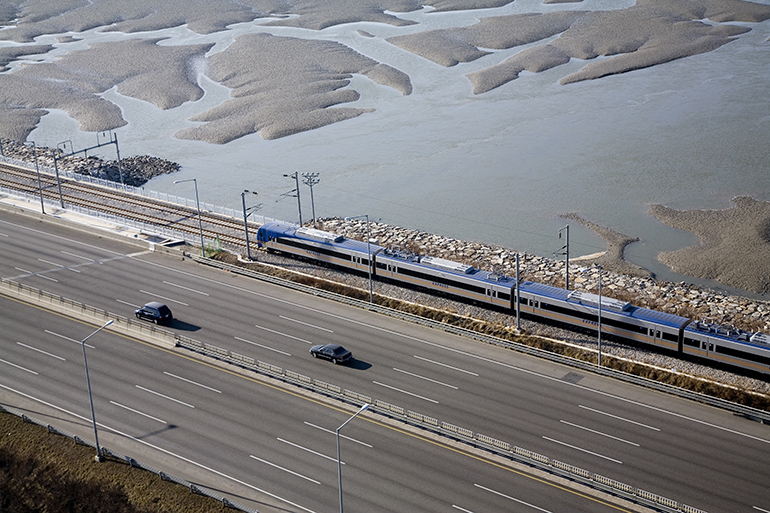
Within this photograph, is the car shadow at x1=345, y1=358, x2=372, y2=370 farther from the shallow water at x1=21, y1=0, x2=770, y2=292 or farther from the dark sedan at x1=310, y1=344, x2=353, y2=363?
the shallow water at x1=21, y1=0, x2=770, y2=292

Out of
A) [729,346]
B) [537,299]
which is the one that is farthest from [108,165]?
[729,346]

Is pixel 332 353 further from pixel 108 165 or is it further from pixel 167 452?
pixel 108 165

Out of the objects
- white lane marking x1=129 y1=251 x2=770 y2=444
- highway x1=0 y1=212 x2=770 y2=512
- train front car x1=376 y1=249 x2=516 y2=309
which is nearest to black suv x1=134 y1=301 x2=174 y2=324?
highway x1=0 y1=212 x2=770 y2=512

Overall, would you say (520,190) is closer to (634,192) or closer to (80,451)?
(634,192)

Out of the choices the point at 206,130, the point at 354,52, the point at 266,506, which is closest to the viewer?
the point at 266,506

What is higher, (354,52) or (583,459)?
(354,52)

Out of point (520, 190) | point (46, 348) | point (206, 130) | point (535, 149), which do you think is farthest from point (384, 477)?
point (206, 130)
